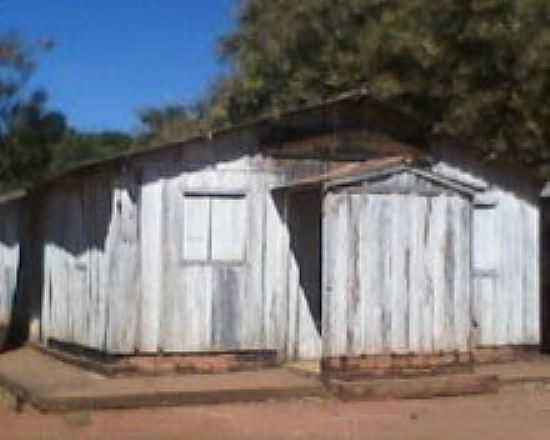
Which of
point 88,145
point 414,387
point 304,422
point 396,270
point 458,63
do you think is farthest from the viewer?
point 88,145

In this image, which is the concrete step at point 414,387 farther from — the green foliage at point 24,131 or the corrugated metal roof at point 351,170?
the green foliage at point 24,131

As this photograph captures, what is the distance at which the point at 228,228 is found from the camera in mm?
15656

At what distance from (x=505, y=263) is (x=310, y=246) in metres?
2.91

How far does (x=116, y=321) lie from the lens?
50.0ft

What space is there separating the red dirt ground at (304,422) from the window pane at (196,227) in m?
2.54

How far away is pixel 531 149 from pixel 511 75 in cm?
126

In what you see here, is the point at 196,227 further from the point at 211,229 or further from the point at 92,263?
the point at 92,263

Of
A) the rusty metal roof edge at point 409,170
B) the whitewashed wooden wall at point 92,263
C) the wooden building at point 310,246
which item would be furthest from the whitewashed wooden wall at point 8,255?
the rusty metal roof edge at point 409,170

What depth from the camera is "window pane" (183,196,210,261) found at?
15430mm

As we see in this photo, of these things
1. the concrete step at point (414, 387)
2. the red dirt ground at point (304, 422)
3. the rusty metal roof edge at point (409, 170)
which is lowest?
the red dirt ground at point (304, 422)

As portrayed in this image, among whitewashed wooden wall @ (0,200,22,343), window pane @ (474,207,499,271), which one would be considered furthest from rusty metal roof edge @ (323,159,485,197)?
whitewashed wooden wall @ (0,200,22,343)

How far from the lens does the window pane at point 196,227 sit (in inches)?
607

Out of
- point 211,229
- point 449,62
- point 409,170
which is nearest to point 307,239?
point 211,229

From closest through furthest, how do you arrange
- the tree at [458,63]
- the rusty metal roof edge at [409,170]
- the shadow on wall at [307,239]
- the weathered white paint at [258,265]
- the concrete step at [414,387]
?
the concrete step at [414,387], the rusty metal roof edge at [409,170], the weathered white paint at [258,265], the shadow on wall at [307,239], the tree at [458,63]
